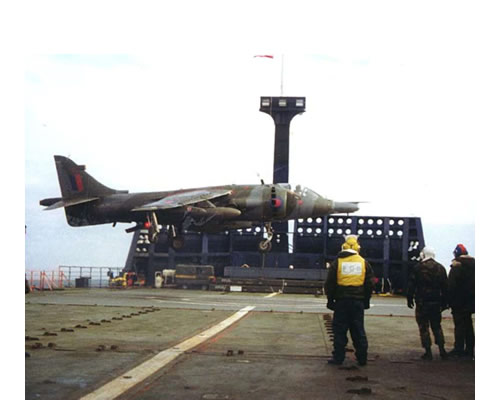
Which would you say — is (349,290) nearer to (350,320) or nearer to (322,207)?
(350,320)

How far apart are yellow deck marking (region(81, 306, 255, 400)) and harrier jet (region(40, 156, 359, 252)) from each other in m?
4.32

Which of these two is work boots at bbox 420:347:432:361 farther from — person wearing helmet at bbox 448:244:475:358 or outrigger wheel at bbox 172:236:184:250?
outrigger wheel at bbox 172:236:184:250

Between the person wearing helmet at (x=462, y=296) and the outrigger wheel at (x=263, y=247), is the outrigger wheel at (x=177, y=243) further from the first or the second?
the person wearing helmet at (x=462, y=296)

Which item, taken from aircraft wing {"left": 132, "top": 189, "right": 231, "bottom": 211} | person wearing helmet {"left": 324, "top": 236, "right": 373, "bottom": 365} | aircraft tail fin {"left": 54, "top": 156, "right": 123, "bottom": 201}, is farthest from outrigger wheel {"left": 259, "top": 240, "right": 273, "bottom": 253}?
person wearing helmet {"left": 324, "top": 236, "right": 373, "bottom": 365}

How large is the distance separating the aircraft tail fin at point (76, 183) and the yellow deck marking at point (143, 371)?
4.04 m

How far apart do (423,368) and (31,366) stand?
5.30m

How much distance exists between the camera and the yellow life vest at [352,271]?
8992 mm

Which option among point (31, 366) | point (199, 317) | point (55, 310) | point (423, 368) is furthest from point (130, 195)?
point (423, 368)

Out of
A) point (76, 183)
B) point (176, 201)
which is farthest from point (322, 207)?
point (76, 183)

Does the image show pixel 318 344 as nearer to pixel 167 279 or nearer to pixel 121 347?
pixel 121 347

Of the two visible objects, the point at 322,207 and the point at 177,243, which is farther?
the point at 322,207

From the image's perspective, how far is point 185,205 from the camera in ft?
62.4

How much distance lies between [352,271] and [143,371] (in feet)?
10.9

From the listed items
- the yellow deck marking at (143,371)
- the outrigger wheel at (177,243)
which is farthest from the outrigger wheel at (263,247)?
the yellow deck marking at (143,371)
